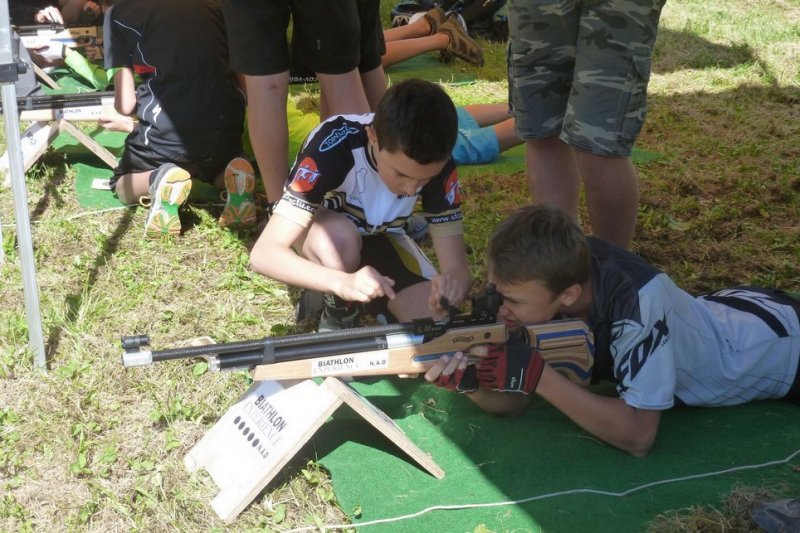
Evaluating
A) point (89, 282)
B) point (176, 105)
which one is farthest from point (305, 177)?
point (176, 105)

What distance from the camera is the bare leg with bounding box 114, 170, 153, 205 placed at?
5344 millimetres

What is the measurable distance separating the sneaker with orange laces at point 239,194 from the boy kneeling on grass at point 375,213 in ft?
4.58

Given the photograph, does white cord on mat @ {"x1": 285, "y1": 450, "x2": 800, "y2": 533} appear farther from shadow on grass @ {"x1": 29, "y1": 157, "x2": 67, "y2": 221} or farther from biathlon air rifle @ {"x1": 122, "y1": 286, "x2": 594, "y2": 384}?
shadow on grass @ {"x1": 29, "y1": 157, "x2": 67, "y2": 221}

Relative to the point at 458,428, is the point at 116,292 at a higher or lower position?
lower

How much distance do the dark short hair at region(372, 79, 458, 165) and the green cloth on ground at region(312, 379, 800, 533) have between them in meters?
1.04

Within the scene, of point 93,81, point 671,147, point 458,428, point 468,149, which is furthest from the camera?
point 93,81

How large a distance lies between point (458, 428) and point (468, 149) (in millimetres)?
3149

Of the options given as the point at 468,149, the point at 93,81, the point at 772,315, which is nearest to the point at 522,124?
the point at 772,315

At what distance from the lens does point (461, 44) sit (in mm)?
8609

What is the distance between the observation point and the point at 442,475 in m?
3.02

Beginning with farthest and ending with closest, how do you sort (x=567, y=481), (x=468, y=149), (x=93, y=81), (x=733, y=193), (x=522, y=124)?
(x=93, y=81) → (x=468, y=149) → (x=733, y=193) → (x=522, y=124) → (x=567, y=481)

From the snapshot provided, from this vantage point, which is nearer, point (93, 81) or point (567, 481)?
point (567, 481)

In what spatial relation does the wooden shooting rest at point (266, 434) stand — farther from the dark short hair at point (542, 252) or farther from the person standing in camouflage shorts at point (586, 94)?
the person standing in camouflage shorts at point (586, 94)

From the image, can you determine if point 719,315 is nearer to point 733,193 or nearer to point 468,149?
point 733,193
